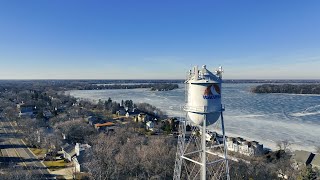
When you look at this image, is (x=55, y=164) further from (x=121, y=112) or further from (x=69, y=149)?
(x=121, y=112)

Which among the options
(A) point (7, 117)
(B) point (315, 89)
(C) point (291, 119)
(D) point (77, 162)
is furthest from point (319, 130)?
(B) point (315, 89)

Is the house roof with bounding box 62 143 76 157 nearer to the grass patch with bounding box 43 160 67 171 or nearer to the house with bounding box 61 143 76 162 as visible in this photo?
the house with bounding box 61 143 76 162

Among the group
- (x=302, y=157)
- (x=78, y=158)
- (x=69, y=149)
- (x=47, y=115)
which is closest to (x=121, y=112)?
(x=47, y=115)

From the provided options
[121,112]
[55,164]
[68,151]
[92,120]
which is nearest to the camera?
[55,164]

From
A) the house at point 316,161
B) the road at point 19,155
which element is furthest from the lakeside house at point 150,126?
the house at point 316,161

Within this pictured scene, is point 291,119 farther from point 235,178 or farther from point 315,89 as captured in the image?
point 315,89

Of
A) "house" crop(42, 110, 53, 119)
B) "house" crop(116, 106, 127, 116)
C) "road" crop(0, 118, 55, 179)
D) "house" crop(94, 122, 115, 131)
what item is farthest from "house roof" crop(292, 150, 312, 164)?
"house" crop(42, 110, 53, 119)
